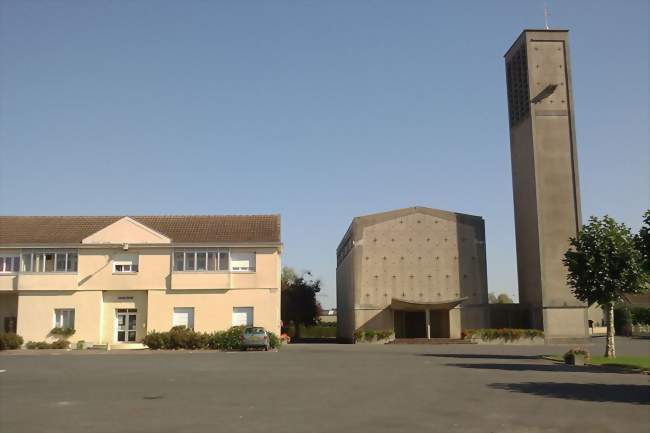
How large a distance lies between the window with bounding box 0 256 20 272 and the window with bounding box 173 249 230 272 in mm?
10095

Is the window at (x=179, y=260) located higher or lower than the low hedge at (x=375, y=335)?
higher

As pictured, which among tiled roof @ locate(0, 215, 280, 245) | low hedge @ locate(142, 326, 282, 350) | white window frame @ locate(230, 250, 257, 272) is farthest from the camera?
tiled roof @ locate(0, 215, 280, 245)

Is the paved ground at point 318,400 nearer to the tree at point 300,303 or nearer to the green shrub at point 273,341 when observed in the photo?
the green shrub at point 273,341

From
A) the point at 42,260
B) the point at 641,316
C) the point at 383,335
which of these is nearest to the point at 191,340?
the point at 42,260

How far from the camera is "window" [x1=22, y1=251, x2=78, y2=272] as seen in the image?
42375 mm

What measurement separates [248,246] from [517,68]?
3065 centimetres

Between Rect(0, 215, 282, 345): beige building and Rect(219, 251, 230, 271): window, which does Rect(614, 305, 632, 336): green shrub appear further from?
Rect(219, 251, 230, 271): window

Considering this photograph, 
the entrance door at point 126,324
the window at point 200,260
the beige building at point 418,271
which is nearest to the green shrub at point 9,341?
the entrance door at point 126,324

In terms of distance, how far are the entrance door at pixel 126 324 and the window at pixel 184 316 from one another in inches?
108

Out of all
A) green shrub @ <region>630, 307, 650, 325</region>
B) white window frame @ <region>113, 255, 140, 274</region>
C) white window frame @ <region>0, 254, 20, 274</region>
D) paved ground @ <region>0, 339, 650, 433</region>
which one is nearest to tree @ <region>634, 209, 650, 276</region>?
paved ground @ <region>0, 339, 650, 433</region>

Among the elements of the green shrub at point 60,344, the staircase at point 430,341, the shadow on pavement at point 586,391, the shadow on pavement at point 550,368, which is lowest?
the staircase at point 430,341

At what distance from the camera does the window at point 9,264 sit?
4253cm

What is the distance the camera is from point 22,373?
819 inches

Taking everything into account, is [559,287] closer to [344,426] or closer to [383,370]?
[383,370]
